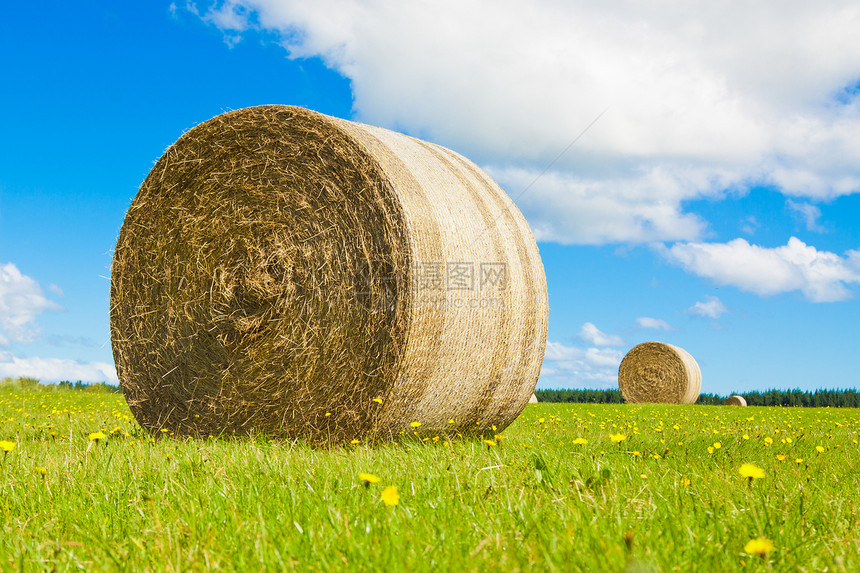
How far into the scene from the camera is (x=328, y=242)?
5.35 meters

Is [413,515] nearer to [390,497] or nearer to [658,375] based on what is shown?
[390,497]

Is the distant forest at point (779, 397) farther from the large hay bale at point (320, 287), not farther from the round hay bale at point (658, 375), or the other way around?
the large hay bale at point (320, 287)

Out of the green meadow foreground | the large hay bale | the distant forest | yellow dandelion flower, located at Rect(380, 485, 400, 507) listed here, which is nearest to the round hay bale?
the distant forest

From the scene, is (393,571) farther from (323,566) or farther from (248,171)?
(248,171)

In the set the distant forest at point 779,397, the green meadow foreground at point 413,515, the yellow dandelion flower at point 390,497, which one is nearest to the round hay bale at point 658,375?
the distant forest at point 779,397

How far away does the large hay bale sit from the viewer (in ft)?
16.3

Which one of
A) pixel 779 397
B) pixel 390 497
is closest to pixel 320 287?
pixel 390 497

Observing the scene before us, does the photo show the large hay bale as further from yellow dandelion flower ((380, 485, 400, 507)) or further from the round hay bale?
the round hay bale

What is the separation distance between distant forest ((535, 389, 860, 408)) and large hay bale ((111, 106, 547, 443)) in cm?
2362

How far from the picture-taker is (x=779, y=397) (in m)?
29.4

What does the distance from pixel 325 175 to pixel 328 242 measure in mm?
590

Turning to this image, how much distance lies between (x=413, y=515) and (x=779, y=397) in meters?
32.0

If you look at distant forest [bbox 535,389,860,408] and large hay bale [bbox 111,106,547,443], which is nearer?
large hay bale [bbox 111,106,547,443]

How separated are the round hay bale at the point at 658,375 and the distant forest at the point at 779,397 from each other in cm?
681
